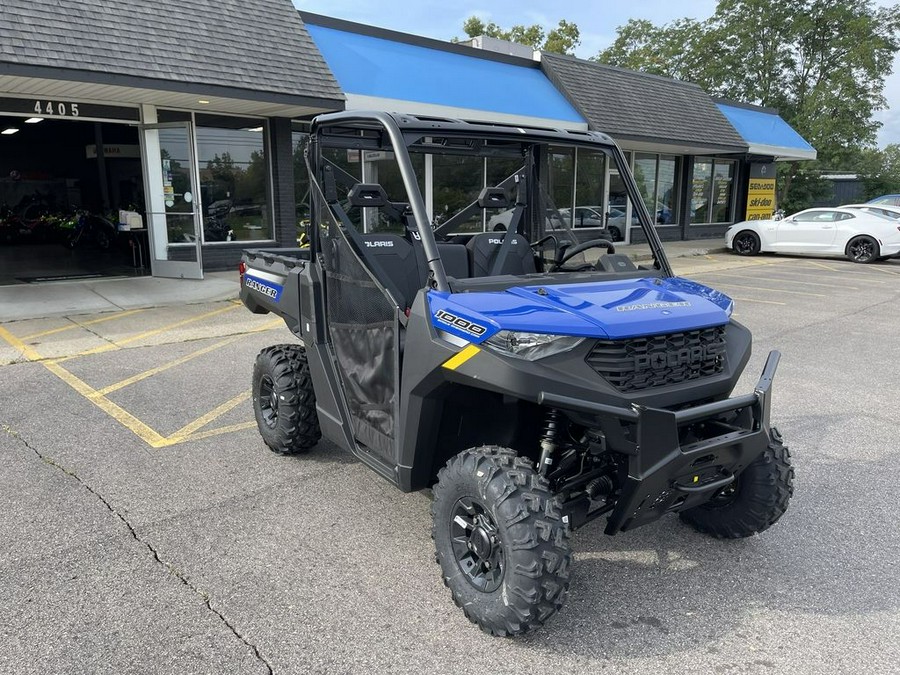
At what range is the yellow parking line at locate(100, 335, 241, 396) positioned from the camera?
6219 mm

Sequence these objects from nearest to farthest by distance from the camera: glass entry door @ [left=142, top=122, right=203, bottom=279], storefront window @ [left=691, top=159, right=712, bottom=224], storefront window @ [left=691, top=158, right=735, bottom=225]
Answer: glass entry door @ [left=142, top=122, right=203, bottom=279] → storefront window @ [left=691, top=159, right=712, bottom=224] → storefront window @ [left=691, top=158, right=735, bottom=225]

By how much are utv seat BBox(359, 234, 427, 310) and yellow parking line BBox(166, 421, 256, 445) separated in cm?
214

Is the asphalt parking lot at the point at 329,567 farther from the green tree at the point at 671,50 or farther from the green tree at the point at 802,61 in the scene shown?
the green tree at the point at 671,50

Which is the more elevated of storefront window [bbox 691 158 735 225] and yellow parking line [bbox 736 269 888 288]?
storefront window [bbox 691 158 735 225]

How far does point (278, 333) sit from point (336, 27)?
7983 millimetres

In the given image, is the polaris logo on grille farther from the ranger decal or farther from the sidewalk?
the sidewalk

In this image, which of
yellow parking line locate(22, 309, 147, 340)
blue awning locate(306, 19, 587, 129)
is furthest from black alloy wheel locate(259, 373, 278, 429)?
blue awning locate(306, 19, 587, 129)

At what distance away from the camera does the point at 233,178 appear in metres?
13.4

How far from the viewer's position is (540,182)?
14.0 ft

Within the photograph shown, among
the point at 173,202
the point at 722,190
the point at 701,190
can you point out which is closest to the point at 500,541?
the point at 173,202

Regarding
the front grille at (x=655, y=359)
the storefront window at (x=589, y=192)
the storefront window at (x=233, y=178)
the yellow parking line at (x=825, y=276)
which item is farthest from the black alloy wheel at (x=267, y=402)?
the storefront window at (x=589, y=192)

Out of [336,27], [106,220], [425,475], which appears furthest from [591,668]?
[106,220]

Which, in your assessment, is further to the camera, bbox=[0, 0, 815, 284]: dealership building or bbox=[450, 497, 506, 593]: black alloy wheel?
bbox=[0, 0, 815, 284]: dealership building

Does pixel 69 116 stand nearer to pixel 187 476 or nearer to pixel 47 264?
pixel 47 264
